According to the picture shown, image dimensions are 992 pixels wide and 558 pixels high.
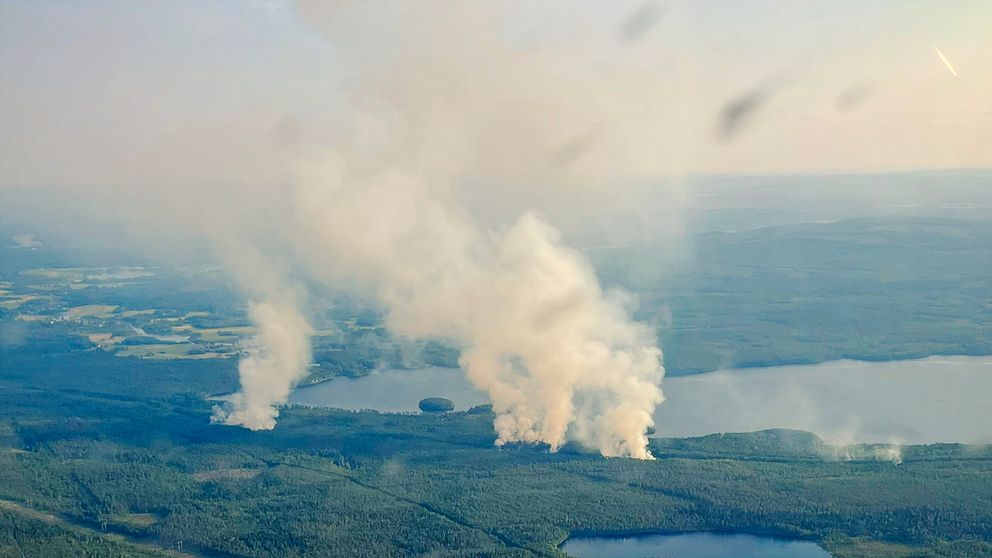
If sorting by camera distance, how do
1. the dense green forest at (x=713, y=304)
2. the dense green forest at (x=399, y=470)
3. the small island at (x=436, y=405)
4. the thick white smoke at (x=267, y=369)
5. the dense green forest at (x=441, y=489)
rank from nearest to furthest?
the dense green forest at (x=441, y=489), the dense green forest at (x=399, y=470), the thick white smoke at (x=267, y=369), the small island at (x=436, y=405), the dense green forest at (x=713, y=304)

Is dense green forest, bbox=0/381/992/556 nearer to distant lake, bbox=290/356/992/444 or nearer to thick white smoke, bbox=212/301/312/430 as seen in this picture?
thick white smoke, bbox=212/301/312/430

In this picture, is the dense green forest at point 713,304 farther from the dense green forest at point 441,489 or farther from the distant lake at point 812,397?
the dense green forest at point 441,489

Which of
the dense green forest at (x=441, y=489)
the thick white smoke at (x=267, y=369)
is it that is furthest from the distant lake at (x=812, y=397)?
the dense green forest at (x=441, y=489)

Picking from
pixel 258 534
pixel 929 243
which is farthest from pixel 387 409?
pixel 929 243

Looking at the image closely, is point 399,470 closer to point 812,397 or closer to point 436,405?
point 436,405

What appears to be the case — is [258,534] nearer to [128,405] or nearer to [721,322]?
[128,405]

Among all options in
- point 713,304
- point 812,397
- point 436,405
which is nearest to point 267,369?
point 436,405

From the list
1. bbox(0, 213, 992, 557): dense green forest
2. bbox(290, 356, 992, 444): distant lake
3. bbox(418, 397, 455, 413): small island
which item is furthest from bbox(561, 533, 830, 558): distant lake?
bbox(418, 397, 455, 413): small island
